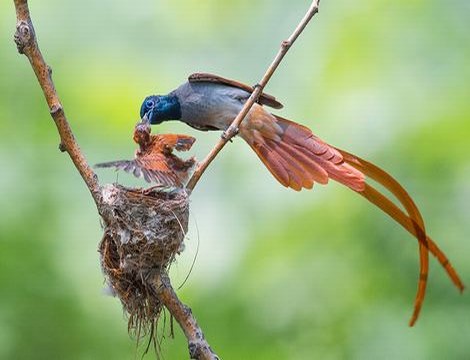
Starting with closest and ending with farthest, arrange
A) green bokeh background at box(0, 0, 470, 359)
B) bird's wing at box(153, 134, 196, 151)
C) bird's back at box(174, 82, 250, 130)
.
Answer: bird's wing at box(153, 134, 196, 151)
bird's back at box(174, 82, 250, 130)
green bokeh background at box(0, 0, 470, 359)

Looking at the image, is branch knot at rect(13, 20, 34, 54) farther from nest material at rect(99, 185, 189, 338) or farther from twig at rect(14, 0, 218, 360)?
nest material at rect(99, 185, 189, 338)

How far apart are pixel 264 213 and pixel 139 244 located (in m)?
2.52

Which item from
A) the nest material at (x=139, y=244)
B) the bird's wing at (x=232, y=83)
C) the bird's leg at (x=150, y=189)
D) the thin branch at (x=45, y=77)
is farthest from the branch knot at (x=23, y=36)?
the bird's wing at (x=232, y=83)

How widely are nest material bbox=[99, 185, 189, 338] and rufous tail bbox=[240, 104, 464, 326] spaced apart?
58 centimetres

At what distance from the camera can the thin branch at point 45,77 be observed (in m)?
3.27

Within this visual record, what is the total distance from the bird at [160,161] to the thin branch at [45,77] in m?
0.69

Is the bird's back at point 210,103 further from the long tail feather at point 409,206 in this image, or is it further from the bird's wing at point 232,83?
the long tail feather at point 409,206

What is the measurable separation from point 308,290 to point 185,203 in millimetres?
2748

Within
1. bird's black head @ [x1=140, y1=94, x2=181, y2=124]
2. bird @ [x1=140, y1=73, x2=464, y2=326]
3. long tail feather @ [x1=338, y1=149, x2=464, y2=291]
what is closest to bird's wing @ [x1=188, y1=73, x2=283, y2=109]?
bird @ [x1=140, y1=73, x2=464, y2=326]

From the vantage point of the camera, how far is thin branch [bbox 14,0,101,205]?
3270mm

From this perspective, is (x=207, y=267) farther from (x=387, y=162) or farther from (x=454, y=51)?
(x=454, y=51)

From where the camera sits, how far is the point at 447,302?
243 inches

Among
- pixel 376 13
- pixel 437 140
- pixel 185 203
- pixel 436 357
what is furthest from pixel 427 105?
pixel 185 203

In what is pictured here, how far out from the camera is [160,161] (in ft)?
14.0
